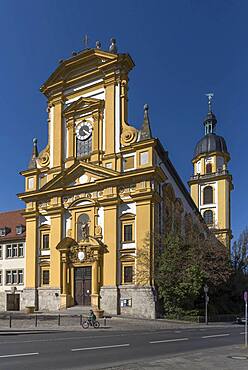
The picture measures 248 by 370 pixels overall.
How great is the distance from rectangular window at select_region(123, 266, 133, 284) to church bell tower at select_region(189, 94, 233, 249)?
36.1m

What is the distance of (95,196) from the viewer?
146 ft

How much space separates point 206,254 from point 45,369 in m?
30.0

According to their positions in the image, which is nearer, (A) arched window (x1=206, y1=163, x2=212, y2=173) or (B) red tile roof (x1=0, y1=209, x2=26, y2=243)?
(B) red tile roof (x1=0, y1=209, x2=26, y2=243)

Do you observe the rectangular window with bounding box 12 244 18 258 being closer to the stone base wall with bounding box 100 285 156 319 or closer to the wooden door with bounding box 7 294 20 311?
the wooden door with bounding box 7 294 20 311

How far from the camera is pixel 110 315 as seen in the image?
39.5m

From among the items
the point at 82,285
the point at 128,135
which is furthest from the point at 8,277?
the point at 128,135

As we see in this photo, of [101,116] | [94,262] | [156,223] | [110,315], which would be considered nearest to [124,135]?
[101,116]

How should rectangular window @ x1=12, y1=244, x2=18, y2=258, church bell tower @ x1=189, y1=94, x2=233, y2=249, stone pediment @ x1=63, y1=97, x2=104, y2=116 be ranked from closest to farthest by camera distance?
stone pediment @ x1=63, y1=97, x2=104, y2=116
rectangular window @ x1=12, y1=244, x2=18, y2=258
church bell tower @ x1=189, y1=94, x2=233, y2=249

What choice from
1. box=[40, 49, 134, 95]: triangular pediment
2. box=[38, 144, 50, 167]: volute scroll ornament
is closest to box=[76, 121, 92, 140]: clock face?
box=[38, 144, 50, 167]: volute scroll ornament

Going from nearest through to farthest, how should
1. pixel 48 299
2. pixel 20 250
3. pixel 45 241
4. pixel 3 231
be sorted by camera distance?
pixel 48 299 < pixel 45 241 < pixel 20 250 < pixel 3 231

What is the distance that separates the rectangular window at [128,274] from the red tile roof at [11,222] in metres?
17.3

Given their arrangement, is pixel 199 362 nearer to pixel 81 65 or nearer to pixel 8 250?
pixel 81 65

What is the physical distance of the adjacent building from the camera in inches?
2090

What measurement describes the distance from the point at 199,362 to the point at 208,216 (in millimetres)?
65739
